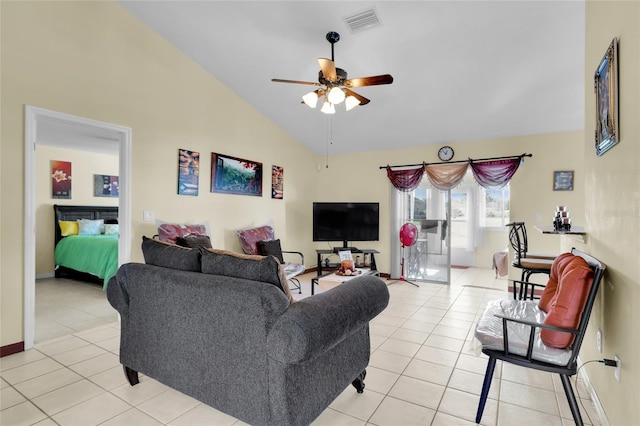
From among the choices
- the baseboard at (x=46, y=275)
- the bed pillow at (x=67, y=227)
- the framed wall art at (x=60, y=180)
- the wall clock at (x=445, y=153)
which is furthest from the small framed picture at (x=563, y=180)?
the baseboard at (x=46, y=275)

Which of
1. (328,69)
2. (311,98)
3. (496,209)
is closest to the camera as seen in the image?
(328,69)

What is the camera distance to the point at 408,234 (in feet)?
18.7

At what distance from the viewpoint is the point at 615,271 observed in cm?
171

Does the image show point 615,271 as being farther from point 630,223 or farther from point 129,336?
point 129,336

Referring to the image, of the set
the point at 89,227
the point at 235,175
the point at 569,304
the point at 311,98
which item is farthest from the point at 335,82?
the point at 89,227

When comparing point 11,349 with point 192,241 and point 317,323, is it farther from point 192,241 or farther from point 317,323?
point 317,323

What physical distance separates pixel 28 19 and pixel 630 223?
455cm

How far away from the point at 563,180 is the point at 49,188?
8.39m

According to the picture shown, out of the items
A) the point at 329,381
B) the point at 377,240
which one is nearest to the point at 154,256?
the point at 329,381

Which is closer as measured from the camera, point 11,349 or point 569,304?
point 569,304

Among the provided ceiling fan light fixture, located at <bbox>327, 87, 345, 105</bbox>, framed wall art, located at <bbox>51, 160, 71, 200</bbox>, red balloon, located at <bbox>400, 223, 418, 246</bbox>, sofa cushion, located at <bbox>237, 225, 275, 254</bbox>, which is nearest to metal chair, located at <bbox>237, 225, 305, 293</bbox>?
sofa cushion, located at <bbox>237, 225, 275, 254</bbox>

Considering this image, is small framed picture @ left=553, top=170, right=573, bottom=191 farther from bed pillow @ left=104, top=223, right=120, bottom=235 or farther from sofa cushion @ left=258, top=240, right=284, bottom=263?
bed pillow @ left=104, top=223, right=120, bottom=235

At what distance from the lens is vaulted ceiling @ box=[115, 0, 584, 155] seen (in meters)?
3.02

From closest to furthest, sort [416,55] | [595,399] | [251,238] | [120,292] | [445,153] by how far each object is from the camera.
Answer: [595,399]
[120,292]
[416,55]
[251,238]
[445,153]
